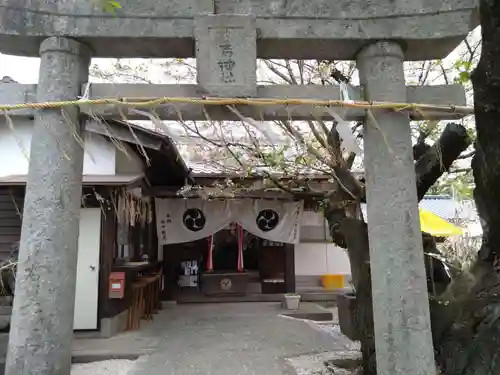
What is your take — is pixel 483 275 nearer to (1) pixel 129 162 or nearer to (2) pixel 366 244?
(2) pixel 366 244

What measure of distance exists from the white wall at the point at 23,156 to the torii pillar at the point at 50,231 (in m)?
5.37

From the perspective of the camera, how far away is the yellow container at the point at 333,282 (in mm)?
14916

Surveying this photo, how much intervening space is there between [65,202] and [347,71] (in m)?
7.19

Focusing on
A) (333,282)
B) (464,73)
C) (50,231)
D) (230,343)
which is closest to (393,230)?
(464,73)

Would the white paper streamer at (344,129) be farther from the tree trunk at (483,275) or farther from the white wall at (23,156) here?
the white wall at (23,156)

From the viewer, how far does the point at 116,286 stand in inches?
347

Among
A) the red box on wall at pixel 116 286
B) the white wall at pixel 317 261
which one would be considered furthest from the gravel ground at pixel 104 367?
the white wall at pixel 317 261

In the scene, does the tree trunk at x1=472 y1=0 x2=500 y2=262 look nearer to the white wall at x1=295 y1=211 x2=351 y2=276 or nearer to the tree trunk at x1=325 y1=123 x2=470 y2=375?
the tree trunk at x1=325 y1=123 x2=470 y2=375

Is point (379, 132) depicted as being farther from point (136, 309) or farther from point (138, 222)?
point (138, 222)

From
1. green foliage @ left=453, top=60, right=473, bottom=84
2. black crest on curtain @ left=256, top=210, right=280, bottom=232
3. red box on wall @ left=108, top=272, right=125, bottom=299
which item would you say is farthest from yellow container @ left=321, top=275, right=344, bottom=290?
green foliage @ left=453, top=60, right=473, bottom=84

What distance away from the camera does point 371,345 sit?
231 inches

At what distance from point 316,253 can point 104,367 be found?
9.73m

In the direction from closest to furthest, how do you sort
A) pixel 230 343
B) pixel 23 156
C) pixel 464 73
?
pixel 464 73, pixel 230 343, pixel 23 156

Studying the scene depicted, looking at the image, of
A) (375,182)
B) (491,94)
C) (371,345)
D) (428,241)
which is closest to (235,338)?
(371,345)
